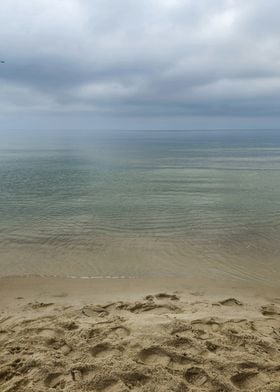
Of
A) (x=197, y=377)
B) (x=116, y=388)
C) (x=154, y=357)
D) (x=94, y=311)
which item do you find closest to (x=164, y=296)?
(x=94, y=311)

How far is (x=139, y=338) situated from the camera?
6.43 meters

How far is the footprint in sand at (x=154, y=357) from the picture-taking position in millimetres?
5715

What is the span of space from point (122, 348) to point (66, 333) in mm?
1366

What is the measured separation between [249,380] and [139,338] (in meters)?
2.14

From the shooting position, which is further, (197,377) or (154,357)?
(154,357)

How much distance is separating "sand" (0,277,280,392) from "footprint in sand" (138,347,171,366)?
18 millimetres

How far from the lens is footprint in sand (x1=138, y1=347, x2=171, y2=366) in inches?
225

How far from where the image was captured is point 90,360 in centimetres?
575

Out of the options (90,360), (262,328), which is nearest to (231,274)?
(262,328)

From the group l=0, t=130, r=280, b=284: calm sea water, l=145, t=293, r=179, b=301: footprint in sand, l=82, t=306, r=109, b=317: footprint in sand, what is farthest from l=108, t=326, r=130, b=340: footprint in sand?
l=0, t=130, r=280, b=284: calm sea water

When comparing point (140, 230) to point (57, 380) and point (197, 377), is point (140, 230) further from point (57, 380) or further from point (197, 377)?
point (57, 380)

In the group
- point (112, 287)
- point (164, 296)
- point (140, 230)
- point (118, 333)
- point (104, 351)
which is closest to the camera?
point (104, 351)

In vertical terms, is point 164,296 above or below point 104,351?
below

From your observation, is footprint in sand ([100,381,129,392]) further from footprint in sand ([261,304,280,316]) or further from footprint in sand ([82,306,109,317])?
footprint in sand ([261,304,280,316])
